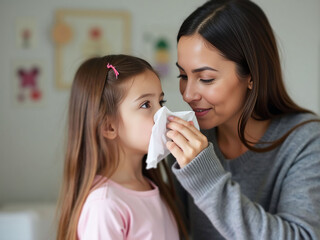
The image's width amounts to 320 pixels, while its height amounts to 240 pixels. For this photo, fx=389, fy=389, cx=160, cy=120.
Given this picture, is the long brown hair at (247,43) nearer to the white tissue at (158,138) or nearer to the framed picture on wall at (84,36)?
the white tissue at (158,138)

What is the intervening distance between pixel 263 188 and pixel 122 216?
530 mm

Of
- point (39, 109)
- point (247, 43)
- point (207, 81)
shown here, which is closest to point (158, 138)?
point (207, 81)

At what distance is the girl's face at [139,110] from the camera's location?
4.15ft

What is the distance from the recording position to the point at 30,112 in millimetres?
3371

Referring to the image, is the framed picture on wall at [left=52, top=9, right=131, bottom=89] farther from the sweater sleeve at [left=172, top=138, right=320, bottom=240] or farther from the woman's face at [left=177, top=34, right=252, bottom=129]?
the sweater sleeve at [left=172, top=138, right=320, bottom=240]

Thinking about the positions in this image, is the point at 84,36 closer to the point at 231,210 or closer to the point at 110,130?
the point at 110,130

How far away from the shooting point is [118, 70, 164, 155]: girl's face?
1265 millimetres

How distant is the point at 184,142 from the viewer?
3.71ft

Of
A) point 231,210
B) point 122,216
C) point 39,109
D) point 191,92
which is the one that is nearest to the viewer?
point 231,210

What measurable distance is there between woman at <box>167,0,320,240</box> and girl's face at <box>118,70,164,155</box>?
9 cm

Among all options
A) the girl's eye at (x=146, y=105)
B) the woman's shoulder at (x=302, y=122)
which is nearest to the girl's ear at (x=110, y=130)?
the girl's eye at (x=146, y=105)

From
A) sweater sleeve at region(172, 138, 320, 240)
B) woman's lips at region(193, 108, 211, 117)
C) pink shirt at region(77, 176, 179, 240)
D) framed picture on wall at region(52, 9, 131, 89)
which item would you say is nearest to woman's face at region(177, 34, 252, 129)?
woman's lips at region(193, 108, 211, 117)

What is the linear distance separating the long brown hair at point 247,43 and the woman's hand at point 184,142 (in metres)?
0.26

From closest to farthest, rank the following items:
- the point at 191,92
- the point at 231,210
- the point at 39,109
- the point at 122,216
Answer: the point at 231,210, the point at 122,216, the point at 191,92, the point at 39,109
